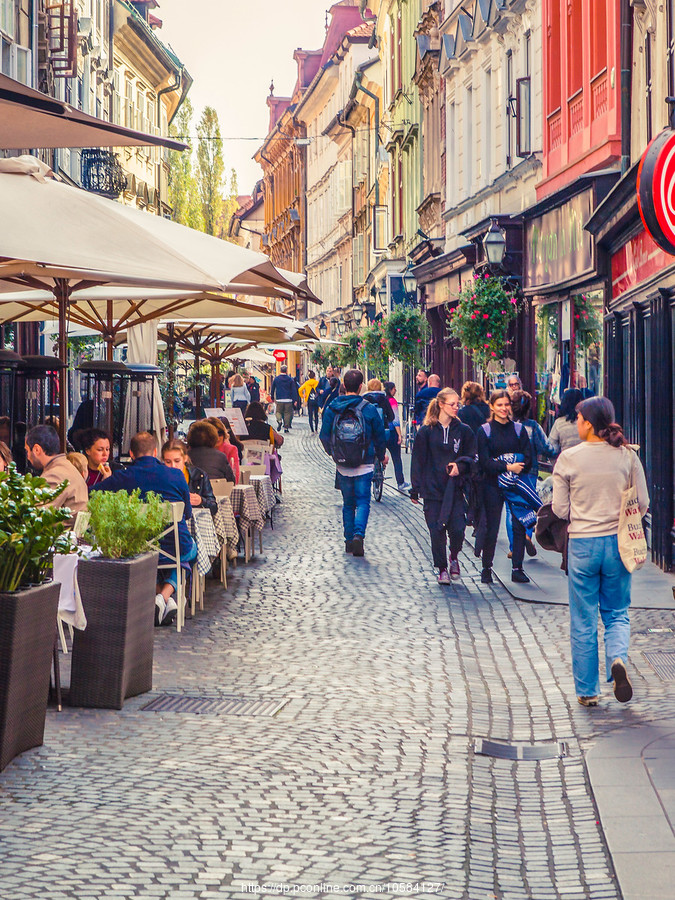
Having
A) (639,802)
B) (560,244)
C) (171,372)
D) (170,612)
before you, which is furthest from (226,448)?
(171,372)

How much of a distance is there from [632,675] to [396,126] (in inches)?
1401

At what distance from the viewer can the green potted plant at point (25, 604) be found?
616cm

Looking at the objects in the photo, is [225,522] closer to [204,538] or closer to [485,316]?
[204,538]

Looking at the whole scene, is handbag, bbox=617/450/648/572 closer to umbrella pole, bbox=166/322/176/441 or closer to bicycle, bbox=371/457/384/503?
bicycle, bbox=371/457/384/503

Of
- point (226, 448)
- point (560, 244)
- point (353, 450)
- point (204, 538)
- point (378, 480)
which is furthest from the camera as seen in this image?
point (378, 480)

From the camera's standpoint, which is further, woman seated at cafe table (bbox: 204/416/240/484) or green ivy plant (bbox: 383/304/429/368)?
green ivy plant (bbox: 383/304/429/368)

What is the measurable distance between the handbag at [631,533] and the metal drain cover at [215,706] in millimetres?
2114

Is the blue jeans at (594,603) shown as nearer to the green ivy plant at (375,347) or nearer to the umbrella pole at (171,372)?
the umbrella pole at (171,372)

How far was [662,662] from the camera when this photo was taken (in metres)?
8.66

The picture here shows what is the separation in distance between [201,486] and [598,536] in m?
4.86

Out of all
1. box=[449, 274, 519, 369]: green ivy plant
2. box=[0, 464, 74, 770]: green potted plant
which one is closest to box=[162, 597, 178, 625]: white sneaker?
box=[0, 464, 74, 770]: green potted plant

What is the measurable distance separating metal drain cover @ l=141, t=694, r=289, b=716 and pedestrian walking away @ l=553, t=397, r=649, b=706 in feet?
5.78

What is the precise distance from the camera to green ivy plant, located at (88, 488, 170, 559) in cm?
773

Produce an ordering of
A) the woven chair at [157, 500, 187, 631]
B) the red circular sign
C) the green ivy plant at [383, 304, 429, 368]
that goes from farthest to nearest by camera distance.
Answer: the green ivy plant at [383, 304, 429, 368]
the woven chair at [157, 500, 187, 631]
the red circular sign
